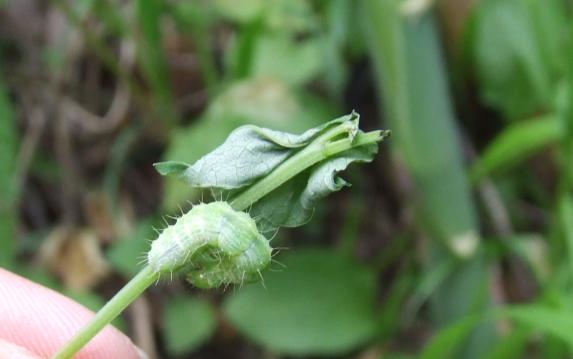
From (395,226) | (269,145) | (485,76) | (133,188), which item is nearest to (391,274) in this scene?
(395,226)

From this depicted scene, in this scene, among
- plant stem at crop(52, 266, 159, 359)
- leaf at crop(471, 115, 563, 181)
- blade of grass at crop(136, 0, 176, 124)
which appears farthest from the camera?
blade of grass at crop(136, 0, 176, 124)

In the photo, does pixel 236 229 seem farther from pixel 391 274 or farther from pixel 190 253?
pixel 391 274

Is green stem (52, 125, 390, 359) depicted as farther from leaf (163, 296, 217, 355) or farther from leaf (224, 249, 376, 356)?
leaf (163, 296, 217, 355)

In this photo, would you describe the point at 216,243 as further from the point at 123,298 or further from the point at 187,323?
the point at 187,323

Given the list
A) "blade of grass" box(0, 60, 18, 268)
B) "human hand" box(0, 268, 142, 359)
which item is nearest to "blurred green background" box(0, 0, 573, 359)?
"blade of grass" box(0, 60, 18, 268)

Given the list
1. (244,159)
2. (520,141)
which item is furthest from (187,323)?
(244,159)

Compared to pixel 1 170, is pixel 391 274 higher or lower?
lower
